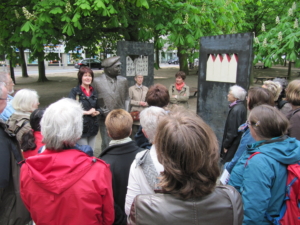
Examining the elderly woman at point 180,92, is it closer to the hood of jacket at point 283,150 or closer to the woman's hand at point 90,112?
the woman's hand at point 90,112

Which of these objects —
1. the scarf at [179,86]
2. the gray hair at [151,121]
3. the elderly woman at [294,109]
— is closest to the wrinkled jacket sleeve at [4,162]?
the gray hair at [151,121]

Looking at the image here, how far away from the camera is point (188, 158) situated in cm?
103

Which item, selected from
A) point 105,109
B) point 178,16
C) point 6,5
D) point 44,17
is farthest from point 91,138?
point 6,5

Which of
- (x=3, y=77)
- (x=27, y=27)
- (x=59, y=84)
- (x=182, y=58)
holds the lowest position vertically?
(x=59, y=84)

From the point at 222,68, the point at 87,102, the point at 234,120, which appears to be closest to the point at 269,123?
the point at 234,120

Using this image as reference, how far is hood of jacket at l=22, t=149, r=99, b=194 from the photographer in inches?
50.3

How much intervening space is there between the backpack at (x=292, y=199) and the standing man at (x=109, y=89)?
271 centimetres

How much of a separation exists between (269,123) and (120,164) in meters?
1.07

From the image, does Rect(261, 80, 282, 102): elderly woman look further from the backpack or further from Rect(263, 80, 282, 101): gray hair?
the backpack

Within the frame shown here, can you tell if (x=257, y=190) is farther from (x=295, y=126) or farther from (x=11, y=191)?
(x=11, y=191)

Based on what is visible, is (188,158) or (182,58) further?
(182,58)

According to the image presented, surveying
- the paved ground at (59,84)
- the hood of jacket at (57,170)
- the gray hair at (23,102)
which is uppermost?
the gray hair at (23,102)

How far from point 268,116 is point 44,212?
1477 mm

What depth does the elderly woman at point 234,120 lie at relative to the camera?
122 inches
